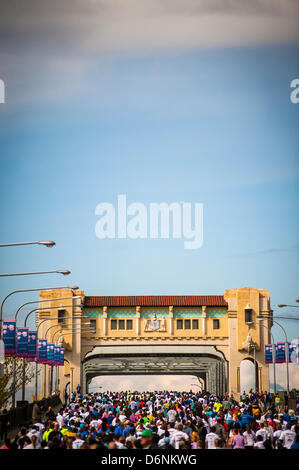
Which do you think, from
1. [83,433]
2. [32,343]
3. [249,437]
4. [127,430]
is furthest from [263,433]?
[32,343]

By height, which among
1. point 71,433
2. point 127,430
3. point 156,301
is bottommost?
point 71,433

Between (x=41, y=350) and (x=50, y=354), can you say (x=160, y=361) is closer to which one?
(x=50, y=354)

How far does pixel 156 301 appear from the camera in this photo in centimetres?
10006

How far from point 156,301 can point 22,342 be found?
53103 mm

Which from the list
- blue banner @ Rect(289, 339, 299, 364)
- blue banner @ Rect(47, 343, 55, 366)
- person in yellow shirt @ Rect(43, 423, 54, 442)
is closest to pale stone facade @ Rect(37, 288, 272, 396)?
blue banner @ Rect(47, 343, 55, 366)

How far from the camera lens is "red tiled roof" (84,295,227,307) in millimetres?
98500

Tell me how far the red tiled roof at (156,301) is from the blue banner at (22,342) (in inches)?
1985

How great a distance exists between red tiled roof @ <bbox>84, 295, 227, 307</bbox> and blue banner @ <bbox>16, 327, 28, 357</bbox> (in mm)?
50417

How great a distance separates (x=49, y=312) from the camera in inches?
3812

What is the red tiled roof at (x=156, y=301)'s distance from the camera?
98500 millimetres

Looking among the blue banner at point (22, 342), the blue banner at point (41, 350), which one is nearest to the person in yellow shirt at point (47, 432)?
the blue banner at point (22, 342)
